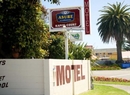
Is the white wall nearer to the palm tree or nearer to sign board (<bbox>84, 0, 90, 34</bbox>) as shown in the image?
sign board (<bbox>84, 0, 90, 34</bbox>)

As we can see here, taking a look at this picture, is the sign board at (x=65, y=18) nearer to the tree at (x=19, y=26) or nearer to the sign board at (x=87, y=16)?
the sign board at (x=87, y=16)

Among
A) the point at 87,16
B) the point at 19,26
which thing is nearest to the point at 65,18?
the point at 87,16

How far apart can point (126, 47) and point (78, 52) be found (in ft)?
331

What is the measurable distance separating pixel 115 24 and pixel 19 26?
5293 centimetres

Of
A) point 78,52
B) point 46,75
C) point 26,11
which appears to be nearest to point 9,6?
point 26,11

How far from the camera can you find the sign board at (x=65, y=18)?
16969 mm

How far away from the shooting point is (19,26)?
12.2 meters

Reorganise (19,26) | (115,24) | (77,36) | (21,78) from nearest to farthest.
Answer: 1. (21,78)
2. (19,26)
3. (77,36)
4. (115,24)

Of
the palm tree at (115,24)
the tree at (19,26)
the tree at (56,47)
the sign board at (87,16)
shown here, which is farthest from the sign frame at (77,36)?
the palm tree at (115,24)

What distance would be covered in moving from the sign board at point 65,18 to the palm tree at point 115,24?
45.7 metres

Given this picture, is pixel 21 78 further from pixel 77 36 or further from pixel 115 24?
pixel 115 24

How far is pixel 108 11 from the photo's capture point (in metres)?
66.3

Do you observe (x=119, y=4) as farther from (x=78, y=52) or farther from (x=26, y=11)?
(x=26, y=11)

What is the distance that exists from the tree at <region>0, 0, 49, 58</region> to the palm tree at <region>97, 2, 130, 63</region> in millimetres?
50542
